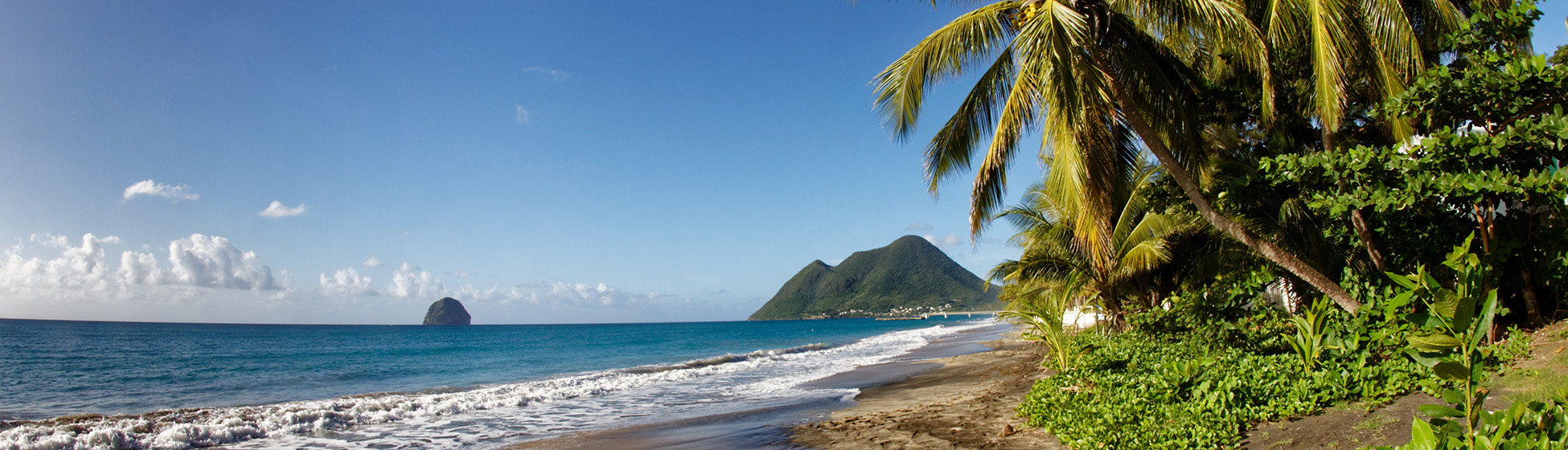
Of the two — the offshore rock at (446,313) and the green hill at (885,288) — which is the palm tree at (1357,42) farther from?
the offshore rock at (446,313)

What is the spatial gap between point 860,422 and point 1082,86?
4.28m

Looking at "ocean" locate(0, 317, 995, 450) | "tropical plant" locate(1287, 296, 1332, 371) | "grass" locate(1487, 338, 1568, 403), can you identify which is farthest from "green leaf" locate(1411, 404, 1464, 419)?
"ocean" locate(0, 317, 995, 450)

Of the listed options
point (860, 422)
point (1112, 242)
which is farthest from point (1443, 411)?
point (1112, 242)

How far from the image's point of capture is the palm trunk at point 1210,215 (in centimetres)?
609

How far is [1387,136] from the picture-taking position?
8031 millimetres

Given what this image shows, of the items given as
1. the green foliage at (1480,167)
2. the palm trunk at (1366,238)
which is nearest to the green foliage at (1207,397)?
the palm trunk at (1366,238)

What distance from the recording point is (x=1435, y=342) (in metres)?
1.88

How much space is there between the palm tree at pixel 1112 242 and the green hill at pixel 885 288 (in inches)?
4687

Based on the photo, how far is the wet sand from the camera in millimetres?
6918

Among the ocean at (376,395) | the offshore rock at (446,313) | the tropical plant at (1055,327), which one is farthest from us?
the offshore rock at (446,313)

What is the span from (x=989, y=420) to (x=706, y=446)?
2.90 m

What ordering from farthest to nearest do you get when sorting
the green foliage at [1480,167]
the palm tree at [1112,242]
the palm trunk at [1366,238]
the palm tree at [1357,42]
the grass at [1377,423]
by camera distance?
the palm tree at [1112,242] → the palm trunk at [1366,238] → the palm tree at [1357,42] → the green foliage at [1480,167] → the grass at [1377,423]

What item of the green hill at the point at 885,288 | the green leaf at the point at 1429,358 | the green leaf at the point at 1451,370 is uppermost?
the green hill at the point at 885,288

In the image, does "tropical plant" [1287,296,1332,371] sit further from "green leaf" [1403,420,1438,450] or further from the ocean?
the ocean
